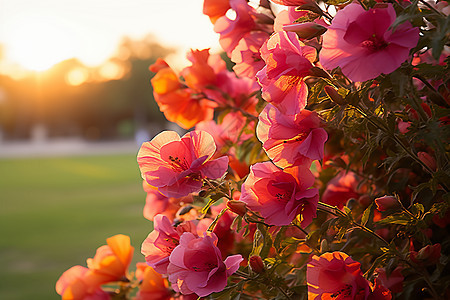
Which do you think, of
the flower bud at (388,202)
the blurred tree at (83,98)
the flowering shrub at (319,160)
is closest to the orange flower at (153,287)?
the flowering shrub at (319,160)

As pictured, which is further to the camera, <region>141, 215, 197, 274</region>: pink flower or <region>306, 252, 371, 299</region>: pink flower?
<region>141, 215, 197, 274</region>: pink flower

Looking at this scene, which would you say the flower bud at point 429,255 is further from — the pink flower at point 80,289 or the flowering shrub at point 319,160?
the pink flower at point 80,289

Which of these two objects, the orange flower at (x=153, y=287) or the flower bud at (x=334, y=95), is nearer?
the flower bud at (x=334, y=95)

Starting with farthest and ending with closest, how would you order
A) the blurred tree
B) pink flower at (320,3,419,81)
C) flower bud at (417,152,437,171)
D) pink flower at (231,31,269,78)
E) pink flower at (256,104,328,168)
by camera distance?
the blurred tree → pink flower at (231,31,269,78) → flower bud at (417,152,437,171) → pink flower at (256,104,328,168) → pink flower at (320,3,419,81)

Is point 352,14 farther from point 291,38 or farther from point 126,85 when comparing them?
point 126,85

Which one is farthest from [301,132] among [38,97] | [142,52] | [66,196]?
[142,52]

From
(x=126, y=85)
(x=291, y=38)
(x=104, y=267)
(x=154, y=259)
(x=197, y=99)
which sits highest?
(x=291, y=38)

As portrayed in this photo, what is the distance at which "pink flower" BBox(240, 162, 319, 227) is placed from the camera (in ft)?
2.72

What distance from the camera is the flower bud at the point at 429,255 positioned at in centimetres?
84

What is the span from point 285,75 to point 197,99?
23.1 inches

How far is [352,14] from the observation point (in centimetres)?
72

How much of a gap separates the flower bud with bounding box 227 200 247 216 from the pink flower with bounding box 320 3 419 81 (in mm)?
259

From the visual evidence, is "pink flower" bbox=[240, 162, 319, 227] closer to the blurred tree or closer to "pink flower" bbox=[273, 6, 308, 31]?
"pink flower" bbox=[273, 6, 308, 31]

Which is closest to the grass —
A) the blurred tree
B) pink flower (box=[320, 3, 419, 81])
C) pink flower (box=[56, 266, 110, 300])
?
pink flower (box=[56, 266, 110, 300])
